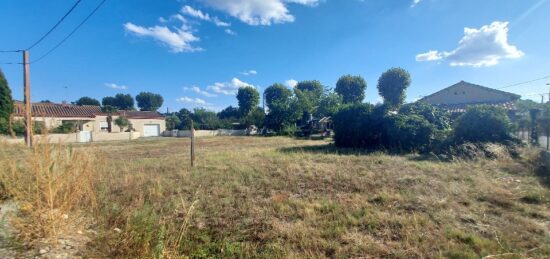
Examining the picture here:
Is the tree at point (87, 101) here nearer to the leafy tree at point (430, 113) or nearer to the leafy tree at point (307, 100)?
the leafy tree at point (307, 100)

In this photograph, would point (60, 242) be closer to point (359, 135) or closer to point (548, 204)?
point (548, 204)

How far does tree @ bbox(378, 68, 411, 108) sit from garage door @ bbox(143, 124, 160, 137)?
3390 centimetres

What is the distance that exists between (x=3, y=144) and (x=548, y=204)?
9.83 m

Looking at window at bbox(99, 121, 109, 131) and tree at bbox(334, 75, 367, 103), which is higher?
tree at bbox(334, 75, 367, 103)

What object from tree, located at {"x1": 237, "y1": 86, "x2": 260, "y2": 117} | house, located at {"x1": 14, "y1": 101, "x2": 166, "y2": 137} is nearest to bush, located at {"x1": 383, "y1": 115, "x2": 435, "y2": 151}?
house, located at {"x1": 14, "y1": 101, "x2": 166, "y2": 137}

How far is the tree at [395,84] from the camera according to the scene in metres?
28.6

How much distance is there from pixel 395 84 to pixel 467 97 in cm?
689

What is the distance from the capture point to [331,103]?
110ft

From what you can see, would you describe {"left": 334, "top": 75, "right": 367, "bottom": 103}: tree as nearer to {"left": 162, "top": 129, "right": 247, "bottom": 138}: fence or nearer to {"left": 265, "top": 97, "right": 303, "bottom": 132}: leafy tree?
{"left": 265, "top": 97, "right": 303, "bottom": 132}: leafy tree

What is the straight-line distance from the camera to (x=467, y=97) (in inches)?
949

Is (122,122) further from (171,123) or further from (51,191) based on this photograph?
(51,191)

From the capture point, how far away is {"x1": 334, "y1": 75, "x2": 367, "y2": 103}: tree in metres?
39.7

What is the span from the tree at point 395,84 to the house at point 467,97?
3.00 metres

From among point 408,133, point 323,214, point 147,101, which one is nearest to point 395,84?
point 408,133
